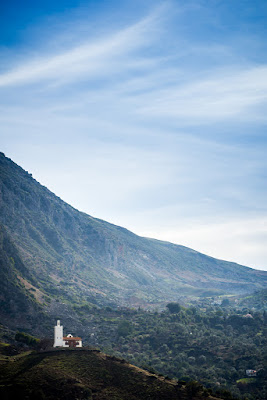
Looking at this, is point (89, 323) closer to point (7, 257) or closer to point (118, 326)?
point (118, 326)

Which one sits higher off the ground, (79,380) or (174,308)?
(174,308)

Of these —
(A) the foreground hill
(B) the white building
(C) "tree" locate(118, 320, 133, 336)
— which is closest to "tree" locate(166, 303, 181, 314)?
(C) "tree" locate(118, 320, 133, 336)

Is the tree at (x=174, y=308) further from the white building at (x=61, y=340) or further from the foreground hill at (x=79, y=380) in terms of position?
the foreground hill at (x=79, y=380)

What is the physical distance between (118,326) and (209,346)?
33.7m

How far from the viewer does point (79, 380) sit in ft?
202

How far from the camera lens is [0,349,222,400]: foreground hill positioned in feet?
185

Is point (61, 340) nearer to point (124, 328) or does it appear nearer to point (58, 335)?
point (58, 335)

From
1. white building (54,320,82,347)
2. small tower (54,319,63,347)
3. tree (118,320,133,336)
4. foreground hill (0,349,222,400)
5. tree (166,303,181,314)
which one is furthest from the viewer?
tree (166,303,181,314)

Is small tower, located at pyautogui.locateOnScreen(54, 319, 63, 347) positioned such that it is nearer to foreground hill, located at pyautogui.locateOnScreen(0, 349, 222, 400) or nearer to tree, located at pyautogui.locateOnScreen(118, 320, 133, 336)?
foreground hill, located at pyautogui.locateOnScreen(0, 349, 222, 400)

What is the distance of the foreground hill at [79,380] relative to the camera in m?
56.5

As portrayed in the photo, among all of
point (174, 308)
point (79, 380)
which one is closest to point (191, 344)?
point (174, 308)

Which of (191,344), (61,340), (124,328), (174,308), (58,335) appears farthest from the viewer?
(174,308)

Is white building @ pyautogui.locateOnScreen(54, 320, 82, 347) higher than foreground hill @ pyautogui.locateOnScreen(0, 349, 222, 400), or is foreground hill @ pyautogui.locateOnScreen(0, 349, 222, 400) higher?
white building @ pyautogui.locateOnScreen(54, 320, 82, 347)

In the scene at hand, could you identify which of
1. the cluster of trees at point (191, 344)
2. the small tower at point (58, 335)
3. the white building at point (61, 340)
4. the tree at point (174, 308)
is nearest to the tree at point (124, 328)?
the cluster of trees at point (191, 344)
